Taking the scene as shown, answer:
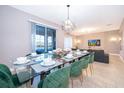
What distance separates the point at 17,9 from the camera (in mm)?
3432

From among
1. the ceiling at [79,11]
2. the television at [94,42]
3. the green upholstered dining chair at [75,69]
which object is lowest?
the green upholstered dining chair at [75,69]

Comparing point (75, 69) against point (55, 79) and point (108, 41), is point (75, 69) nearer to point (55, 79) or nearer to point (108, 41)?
point (55, 79)

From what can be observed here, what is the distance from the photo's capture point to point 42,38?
15.8ft

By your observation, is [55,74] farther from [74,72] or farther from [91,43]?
[91,43]

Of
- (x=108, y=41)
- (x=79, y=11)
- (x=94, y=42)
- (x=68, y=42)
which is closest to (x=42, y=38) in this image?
(x=79, y=11)

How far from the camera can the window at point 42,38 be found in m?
4.22

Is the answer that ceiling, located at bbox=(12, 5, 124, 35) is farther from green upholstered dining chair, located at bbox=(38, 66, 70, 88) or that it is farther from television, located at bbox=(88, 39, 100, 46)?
television, located at bbox=(88, 39, 100, 46)

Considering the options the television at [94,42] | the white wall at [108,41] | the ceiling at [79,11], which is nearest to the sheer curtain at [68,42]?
the television at [94,42]

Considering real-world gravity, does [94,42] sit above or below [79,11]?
below

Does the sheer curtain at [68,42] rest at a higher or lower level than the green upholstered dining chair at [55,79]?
Result: higher

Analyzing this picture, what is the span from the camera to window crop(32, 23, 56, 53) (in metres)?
4.22

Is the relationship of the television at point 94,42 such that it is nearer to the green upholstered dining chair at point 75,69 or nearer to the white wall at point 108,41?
the white wall at point 108,41

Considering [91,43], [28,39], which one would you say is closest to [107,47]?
[91,43]

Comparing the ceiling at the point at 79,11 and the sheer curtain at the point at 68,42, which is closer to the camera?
the ceiling at the point at 79,11
